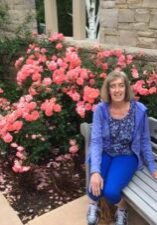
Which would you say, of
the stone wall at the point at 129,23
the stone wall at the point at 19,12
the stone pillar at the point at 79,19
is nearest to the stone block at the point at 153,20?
the stone wall at the point at 129,23

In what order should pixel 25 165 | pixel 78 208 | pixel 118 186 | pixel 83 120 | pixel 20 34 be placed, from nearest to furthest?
pixel 118 186, pixel 78 208, pixel 25 165, pixel 83 120, pixel 20 34

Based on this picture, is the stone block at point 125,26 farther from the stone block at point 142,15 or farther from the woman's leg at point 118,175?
the woman's leg at point 118,175

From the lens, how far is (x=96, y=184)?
2.47 metres

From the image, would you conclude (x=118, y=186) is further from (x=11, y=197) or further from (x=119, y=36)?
(x=119, y=36)

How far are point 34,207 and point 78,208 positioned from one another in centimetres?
37

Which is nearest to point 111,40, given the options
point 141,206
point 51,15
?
point 51,15

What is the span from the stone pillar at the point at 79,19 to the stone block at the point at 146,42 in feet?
3.13

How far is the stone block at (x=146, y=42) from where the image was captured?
12.3 feet

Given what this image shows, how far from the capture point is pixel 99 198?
101 inches

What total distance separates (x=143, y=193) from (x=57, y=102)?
127 cm

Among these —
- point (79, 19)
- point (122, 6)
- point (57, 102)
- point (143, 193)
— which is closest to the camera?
point (143, 193)

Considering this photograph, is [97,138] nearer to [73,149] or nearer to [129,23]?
[73,149]

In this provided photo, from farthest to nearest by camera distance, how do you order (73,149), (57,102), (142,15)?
(142,15) → (57,102) → (73,149)

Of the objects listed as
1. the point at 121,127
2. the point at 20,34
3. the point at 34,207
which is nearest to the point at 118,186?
the point at 121,127
